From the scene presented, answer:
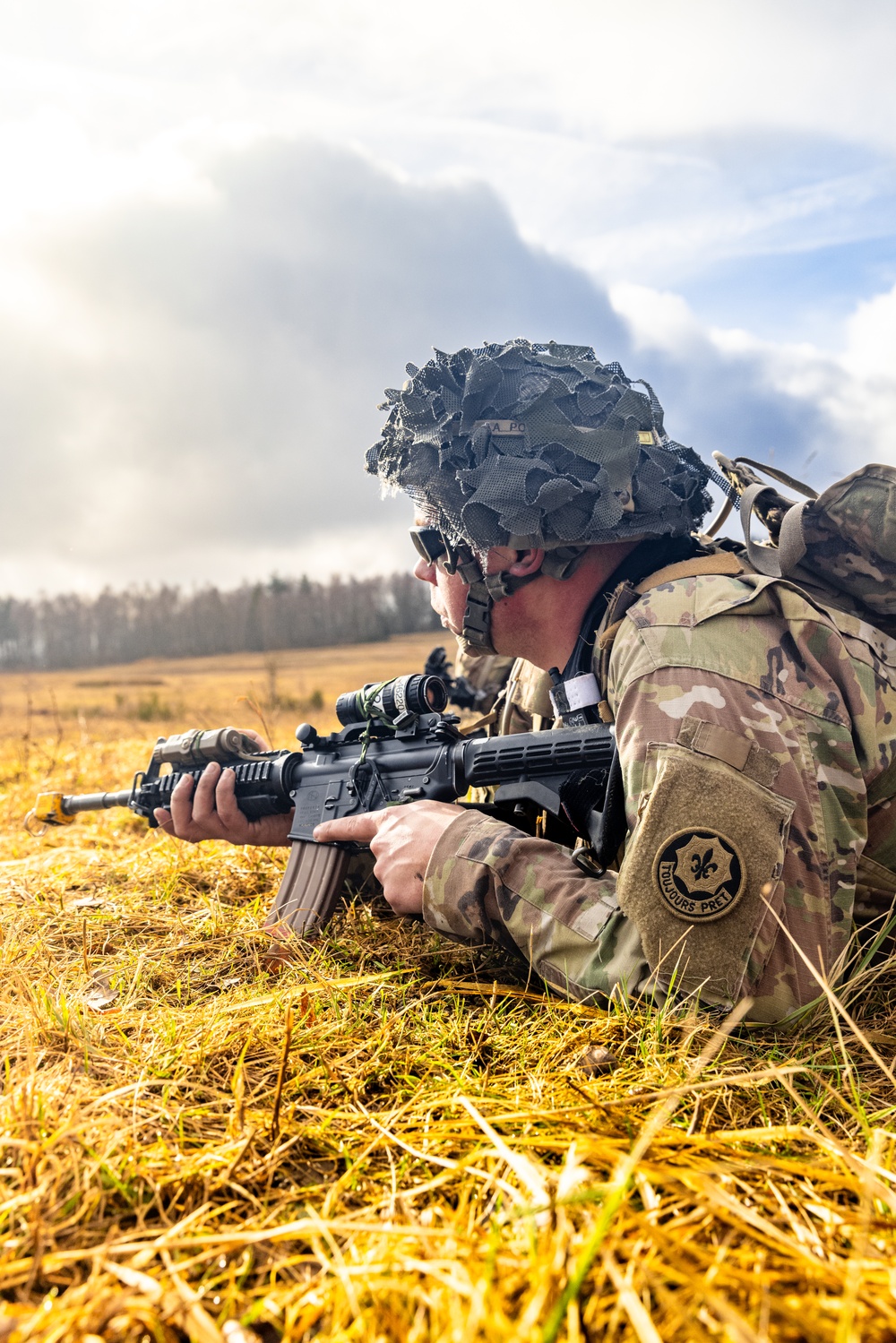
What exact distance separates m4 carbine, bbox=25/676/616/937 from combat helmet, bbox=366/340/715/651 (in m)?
0.48

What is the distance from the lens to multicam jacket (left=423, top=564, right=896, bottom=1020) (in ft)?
7.45

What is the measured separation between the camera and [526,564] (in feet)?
10.7

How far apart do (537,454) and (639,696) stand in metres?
1.18

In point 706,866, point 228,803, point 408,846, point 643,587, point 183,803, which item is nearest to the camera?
point 706,866

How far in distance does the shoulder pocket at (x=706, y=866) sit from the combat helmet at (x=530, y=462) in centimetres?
116

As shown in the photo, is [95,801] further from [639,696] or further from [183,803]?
[639,696]

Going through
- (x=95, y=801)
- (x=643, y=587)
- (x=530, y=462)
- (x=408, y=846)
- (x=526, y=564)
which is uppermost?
(x=530, y=462)

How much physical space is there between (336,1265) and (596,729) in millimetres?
1802

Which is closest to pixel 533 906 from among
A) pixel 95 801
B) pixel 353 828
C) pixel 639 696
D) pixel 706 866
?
pixel 706 866

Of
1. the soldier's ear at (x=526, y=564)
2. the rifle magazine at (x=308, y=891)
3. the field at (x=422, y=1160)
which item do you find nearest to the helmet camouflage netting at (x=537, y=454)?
the soldier's ear at (x=526, y=564)

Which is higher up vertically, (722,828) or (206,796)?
(722,828)

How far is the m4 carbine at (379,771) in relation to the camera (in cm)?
287

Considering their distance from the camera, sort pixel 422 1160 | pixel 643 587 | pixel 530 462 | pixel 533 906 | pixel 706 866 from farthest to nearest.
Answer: pixel 530 462, pixel 643 587, pixel 533 906, pixel 706 866, pixel 422 1160

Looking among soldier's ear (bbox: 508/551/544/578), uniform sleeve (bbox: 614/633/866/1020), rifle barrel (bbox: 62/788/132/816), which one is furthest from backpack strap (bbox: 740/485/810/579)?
rifle barrel (bbox: 62/788/132/816)
